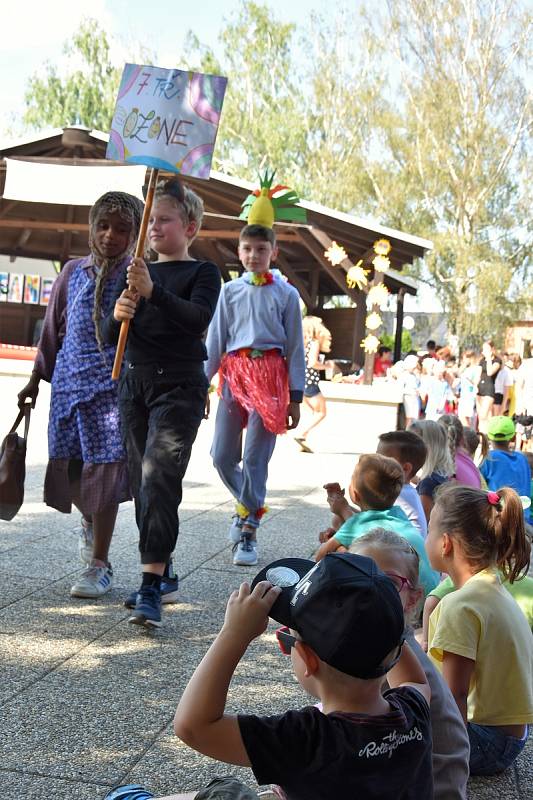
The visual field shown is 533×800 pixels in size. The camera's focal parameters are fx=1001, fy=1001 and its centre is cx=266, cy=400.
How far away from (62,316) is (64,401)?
16.3 inches

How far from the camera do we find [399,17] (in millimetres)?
35250

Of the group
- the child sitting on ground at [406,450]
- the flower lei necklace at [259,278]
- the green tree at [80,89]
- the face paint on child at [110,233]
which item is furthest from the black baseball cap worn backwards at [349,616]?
the green tree at [80,89]

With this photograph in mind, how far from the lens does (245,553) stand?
5461 millimetres

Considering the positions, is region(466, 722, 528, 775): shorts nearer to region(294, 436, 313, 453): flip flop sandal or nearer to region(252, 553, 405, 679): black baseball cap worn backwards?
region(252, 553, 405, 679): black baseball cap worn backwards

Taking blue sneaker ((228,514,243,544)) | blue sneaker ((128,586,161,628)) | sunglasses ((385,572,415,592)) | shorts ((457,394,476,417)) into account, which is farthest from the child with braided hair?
shorts ((457,394,476,417))

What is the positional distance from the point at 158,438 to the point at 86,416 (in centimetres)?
47

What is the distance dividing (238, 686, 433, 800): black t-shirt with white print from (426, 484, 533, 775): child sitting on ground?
1.06 metres

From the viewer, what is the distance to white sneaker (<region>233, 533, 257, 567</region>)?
541 cm

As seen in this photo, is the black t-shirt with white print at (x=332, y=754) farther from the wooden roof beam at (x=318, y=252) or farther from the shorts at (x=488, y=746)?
the wooden roof beam at (x=318, y=252)

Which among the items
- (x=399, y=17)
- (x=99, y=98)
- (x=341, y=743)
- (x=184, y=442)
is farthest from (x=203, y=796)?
(x=99, y=98)

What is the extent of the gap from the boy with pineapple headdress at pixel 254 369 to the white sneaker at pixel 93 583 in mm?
1157

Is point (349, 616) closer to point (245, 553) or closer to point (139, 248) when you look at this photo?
point (139, 248)

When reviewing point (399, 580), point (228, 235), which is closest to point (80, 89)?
point (228, 235)

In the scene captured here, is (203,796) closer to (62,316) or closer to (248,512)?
(62,316)
